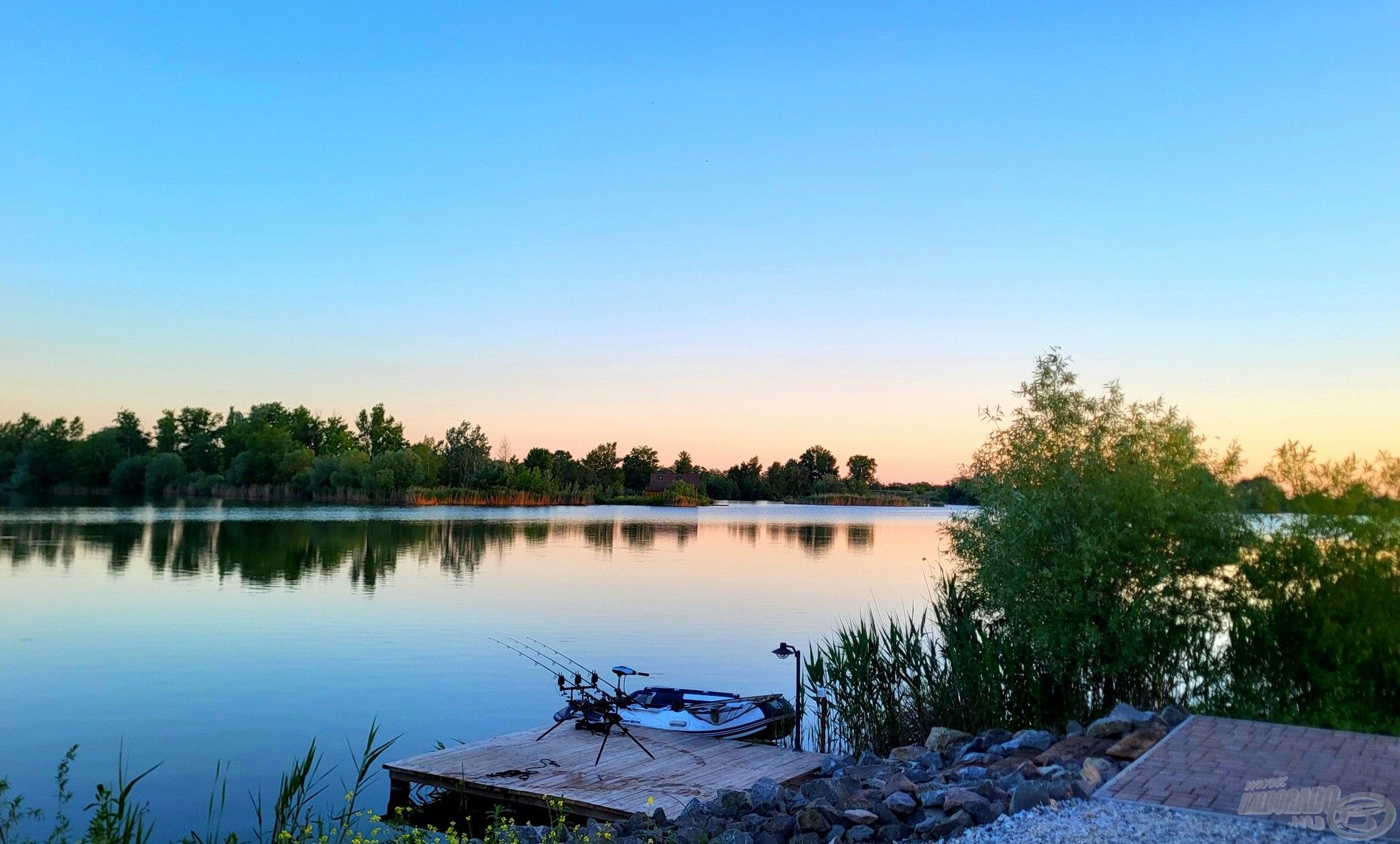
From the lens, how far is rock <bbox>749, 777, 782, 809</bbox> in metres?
8.12

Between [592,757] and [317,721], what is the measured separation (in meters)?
5.21

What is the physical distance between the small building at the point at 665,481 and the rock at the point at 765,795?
4527 inches

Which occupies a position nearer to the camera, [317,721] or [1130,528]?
[1130,528]

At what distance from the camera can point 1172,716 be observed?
9.45m

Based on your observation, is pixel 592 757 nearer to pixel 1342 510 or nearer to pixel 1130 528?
pixel 1130 528

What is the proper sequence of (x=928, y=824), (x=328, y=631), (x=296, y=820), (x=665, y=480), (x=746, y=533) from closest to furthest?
(x=296, y=820) → (x=928, y=824) → (x=328, y=631) → (x=746, y=533) → (x=665, y=480)

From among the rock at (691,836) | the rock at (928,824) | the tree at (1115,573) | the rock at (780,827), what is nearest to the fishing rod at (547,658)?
the tree at (1115,573)

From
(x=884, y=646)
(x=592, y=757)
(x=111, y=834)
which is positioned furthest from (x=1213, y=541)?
(x=111, y=834)

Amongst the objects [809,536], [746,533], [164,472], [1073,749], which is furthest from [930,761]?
[164,472]

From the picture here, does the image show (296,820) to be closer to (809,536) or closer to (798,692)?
(798,692)

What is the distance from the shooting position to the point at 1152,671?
11.0 metres

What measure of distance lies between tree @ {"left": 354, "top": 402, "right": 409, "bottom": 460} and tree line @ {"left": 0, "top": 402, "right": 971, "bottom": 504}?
117mm

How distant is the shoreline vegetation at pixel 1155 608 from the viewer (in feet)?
32.0

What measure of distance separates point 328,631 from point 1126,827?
19547 mm
